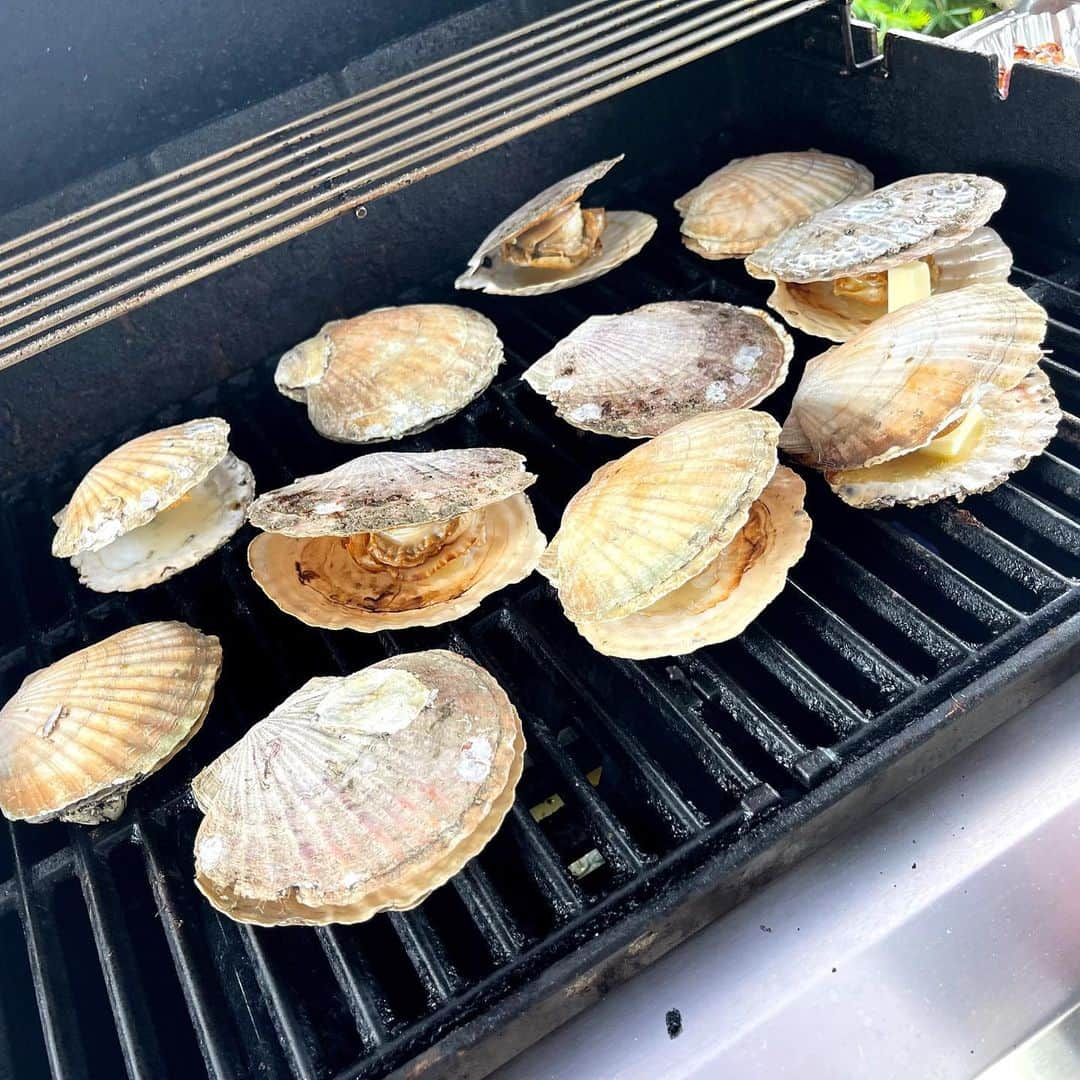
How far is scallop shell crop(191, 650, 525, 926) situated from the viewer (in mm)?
990

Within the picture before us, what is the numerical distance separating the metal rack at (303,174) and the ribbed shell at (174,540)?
35 centimetres

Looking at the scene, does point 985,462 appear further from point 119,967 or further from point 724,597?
point 119,967

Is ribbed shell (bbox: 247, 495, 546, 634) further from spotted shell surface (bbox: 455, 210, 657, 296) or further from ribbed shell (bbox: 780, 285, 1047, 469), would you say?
spotted shell surface (bbox: 455, 210, 657, 296)

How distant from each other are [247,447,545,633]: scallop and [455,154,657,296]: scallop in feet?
2.21

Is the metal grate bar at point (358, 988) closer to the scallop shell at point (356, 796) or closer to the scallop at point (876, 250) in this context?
the scallop shell at point (356, 796)

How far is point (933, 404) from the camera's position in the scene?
124 centimetres

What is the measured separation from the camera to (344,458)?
1735 mm

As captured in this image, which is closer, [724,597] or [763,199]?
[724,597]

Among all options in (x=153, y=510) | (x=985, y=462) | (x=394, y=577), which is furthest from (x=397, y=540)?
(x=985, y=462)

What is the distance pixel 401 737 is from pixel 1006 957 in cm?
70

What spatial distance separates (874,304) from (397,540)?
0.98 m

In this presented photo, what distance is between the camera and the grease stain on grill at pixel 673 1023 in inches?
35.4

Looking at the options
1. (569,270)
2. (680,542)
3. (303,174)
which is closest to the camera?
(680,542)

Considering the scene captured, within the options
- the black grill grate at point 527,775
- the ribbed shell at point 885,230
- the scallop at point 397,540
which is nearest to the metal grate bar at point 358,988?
the black grill grate at point 527,775
